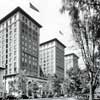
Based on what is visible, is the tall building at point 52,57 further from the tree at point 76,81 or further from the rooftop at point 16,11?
the tree at point 76,81

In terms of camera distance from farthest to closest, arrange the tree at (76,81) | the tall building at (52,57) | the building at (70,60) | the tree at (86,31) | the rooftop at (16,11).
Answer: the building at (70,60), the tall building at (52,57), the rooftop at (16,11), the tree at (76,81), the tree at (86,31)

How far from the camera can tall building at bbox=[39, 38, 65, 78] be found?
143125 mm

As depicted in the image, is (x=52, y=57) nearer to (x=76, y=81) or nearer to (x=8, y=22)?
(x=8, y=22)

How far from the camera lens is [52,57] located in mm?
144500

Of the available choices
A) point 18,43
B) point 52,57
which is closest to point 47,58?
point 52,57

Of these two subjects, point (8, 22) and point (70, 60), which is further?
point (70, 60)

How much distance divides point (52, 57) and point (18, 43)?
49.3 metres

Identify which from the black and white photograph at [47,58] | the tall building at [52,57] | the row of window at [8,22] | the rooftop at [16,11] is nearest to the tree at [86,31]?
the black and white photograph at [47,58]

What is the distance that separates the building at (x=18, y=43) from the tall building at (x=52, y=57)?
3047cm

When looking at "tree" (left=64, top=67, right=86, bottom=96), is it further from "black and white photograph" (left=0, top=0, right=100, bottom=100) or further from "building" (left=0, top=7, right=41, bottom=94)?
"building" (left=0, top=7, right=41, bottom=94)

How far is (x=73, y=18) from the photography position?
17453 millimetres

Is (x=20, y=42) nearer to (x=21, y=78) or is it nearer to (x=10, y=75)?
(x=10, y=75)

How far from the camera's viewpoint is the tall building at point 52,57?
14312cm

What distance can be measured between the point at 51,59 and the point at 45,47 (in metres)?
11.8
